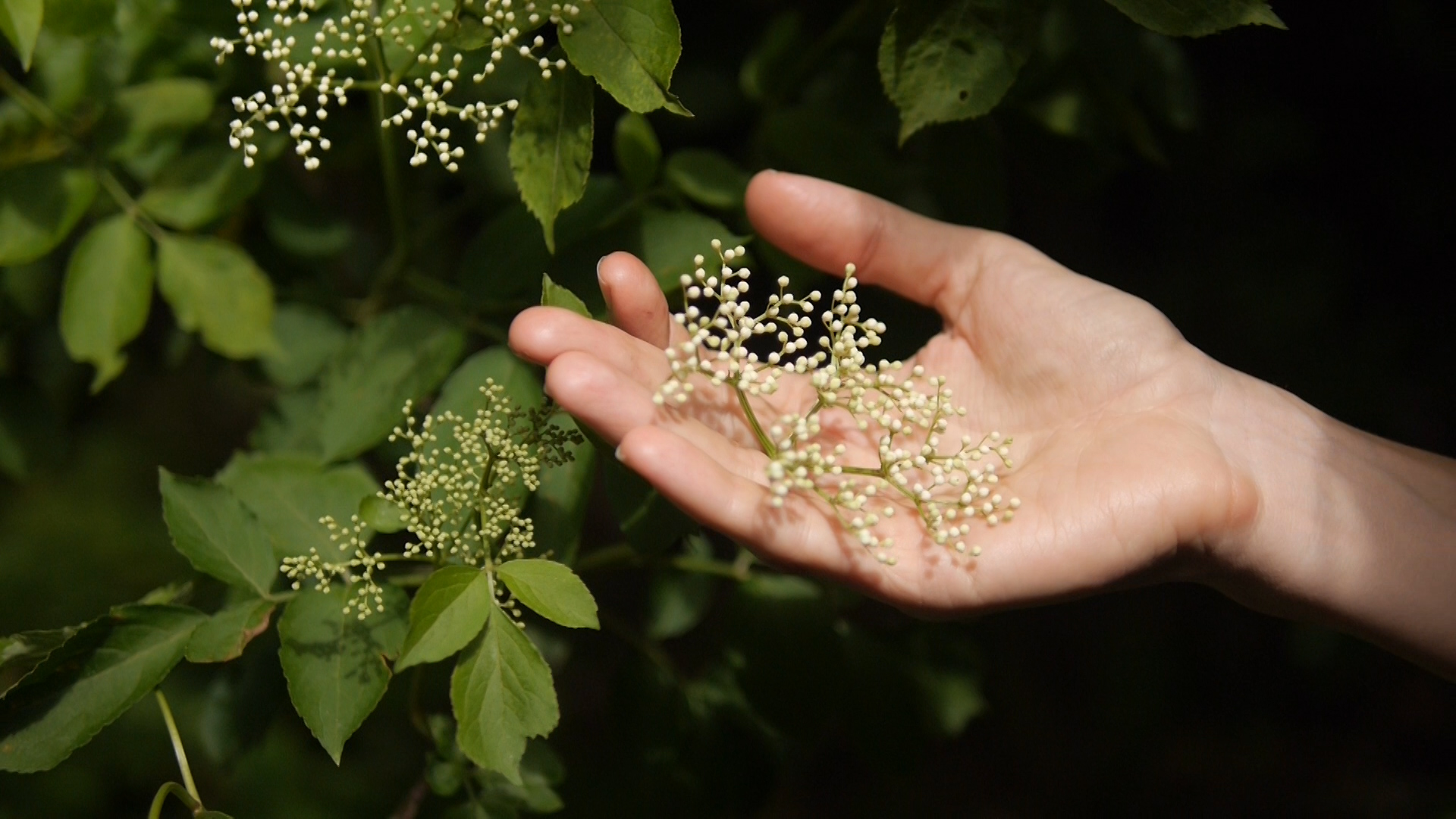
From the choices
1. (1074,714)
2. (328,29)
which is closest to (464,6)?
(328,29)

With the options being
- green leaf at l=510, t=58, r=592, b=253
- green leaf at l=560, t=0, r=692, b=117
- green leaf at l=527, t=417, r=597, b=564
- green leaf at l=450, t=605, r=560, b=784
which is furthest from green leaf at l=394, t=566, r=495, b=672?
green leaf at l=560, t=0, r=692, b=117

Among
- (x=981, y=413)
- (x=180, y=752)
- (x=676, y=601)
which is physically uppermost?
(x=981, y=413)

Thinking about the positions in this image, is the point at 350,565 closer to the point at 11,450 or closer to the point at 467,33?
the point at 467,33

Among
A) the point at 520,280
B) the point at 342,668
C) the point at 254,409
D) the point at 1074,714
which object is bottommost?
the point at 1074,714

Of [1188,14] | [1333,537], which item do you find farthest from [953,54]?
[1333,537]

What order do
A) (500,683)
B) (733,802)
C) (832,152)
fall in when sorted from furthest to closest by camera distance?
(733,802)
(832,152)
(500,683)

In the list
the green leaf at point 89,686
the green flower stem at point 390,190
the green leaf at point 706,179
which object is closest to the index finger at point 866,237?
the green leaf at point 706,179

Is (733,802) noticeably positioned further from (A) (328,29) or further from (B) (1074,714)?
(B) (1074,714)

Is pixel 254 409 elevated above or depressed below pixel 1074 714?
above

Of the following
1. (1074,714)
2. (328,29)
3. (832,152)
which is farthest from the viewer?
(1074,714)
